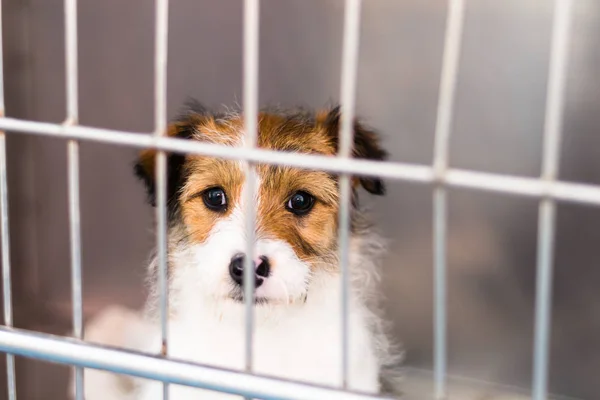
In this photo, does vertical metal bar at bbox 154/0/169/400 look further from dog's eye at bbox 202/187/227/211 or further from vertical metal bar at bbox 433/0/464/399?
dog's eye at bbox 202/187/227/211

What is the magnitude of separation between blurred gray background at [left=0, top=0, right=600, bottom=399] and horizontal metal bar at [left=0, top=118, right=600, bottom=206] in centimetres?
116

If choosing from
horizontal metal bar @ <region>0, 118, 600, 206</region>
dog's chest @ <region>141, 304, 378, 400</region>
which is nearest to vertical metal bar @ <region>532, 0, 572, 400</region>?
horizontal metal bar @ <region>0, 118, 600, 206</region>

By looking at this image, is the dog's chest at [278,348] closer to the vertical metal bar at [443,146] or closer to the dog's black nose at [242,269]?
the dog's black nose at [242,269]

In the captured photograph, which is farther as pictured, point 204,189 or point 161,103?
point 204,189

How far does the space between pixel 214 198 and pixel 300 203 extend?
18cm

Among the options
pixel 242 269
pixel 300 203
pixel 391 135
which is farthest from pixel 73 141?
pixel 391 135

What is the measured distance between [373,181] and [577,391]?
37.9 inches

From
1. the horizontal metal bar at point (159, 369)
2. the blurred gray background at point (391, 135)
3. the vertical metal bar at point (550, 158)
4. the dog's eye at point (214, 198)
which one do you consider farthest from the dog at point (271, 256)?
the vertical metal bar at point (550, 158)

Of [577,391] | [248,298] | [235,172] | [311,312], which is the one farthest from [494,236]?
[248,298]

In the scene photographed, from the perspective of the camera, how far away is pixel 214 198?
5.19ft

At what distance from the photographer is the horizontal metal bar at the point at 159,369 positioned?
926 millimetres

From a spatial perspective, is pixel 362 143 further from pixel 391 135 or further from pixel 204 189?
pixel 391 135

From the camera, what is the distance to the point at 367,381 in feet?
5.25

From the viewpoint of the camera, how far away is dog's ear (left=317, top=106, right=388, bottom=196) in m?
1.58
